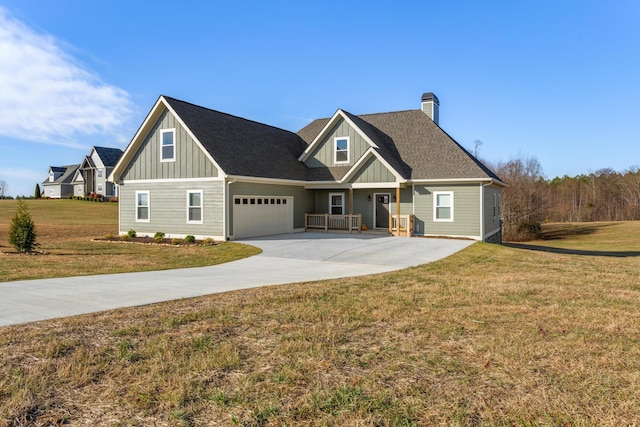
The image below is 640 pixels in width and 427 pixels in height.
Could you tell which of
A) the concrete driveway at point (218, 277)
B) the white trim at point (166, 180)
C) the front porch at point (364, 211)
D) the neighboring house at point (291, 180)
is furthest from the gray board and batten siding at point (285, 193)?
the concrete driveway at point (218, 277)

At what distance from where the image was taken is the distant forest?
3969 cm

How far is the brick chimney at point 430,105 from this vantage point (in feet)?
84.9

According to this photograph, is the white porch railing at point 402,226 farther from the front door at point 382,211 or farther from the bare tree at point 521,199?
the bare tree at point 521,199

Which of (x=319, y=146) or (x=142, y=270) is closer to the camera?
(x=142, y=270)

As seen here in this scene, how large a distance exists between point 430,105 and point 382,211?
7.78 m

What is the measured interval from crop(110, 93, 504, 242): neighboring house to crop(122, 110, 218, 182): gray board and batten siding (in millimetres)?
50

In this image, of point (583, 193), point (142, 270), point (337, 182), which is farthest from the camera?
point (583, 193)

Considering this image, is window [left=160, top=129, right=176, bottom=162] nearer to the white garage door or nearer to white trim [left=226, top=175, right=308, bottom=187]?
white trim [left=226, top=175, right=308, bottom=187]

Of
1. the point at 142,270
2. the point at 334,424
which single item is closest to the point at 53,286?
the point at 142,270

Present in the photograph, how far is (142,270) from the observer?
1152 centimetres

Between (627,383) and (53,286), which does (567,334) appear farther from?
(53,286)

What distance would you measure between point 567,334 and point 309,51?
16.8 metres

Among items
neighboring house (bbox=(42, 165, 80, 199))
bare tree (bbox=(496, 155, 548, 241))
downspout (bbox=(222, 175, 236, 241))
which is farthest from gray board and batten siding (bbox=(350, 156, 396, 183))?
neighboring house (bbox=(42, 165, 80, 199))

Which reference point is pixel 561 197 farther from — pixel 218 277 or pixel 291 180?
pixel 218 277
